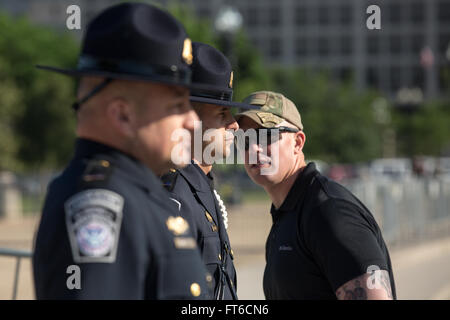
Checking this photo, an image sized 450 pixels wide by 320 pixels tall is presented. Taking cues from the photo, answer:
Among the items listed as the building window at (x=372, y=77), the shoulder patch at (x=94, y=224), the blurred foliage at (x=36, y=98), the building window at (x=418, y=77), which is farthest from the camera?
the building window at (x=372, y=77)

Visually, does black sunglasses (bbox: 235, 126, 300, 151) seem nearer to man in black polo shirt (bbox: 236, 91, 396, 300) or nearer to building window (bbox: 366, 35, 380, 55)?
man in black polo shirt (bbox: 236, 91, 396, 300)

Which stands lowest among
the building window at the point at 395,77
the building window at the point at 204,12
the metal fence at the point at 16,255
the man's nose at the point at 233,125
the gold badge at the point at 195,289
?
the gold badge at the point at 195,289

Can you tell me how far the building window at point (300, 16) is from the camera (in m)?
95.0

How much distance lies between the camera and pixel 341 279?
2.85m

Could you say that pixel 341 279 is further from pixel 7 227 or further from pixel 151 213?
pixel 7 227

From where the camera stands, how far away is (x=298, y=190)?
3.35m

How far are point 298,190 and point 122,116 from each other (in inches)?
57.2

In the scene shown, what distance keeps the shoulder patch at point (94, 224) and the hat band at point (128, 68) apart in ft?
1.01

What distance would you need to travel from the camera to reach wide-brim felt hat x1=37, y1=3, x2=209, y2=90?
2.03m

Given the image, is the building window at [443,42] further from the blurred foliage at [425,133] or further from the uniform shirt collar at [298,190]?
the uniform shirt collar at [298,190]

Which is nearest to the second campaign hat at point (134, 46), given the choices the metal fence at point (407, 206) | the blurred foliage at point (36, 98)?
the metal fence at point (407, 206)

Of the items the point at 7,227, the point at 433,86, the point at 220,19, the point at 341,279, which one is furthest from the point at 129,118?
the point at 433,86

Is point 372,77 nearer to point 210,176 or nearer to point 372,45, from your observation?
point 372,45

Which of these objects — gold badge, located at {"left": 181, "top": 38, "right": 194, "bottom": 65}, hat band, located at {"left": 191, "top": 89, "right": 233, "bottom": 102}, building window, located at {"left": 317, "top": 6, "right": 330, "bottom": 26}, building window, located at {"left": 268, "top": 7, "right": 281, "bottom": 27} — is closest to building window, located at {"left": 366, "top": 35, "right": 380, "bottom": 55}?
building window, located at {"left": 317, "top": 6, "right": 330, "bottom": 26}
